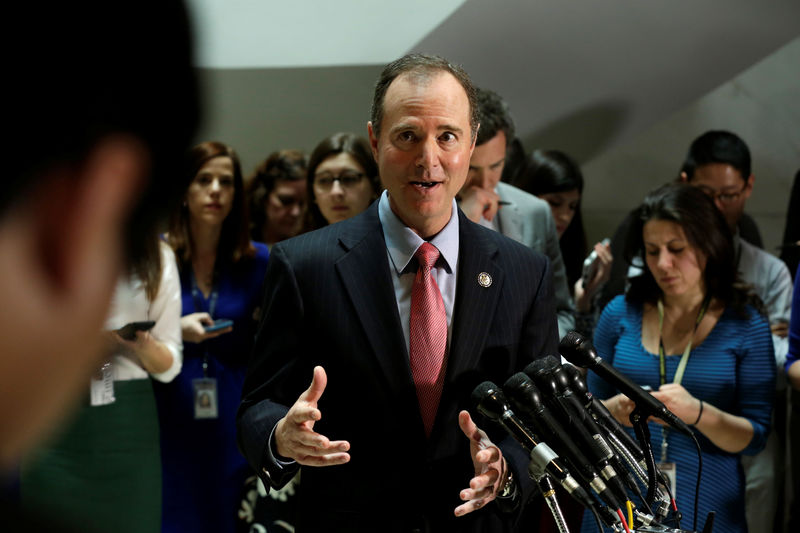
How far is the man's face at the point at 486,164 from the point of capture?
3008mm

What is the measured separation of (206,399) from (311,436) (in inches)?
75.4

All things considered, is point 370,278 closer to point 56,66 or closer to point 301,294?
point 301,294

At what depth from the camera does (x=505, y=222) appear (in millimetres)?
3100

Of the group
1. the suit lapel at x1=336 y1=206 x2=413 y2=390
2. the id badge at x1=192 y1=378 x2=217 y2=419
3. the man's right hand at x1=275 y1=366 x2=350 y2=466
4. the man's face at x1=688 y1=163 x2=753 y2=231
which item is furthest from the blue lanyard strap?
the id badge at x1=192 y1=378 x2=217 y2=419

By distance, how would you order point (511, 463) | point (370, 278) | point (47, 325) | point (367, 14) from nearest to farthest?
point (47, 325)
point (511, 463)
point (370, 278)
point (367, 14)

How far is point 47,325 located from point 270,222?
12.6 ft

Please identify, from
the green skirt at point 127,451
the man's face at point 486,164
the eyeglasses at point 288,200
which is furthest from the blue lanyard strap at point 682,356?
the eyeglasses at point 288,200

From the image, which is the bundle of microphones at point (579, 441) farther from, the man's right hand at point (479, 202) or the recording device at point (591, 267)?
the recording device at point (591, 267)

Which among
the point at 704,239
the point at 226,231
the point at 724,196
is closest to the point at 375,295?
the point at 704,239

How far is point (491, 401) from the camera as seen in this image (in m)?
1.52

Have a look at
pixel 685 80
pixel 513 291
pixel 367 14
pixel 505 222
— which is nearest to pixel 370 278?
pixel 513 291

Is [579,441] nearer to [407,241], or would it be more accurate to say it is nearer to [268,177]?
[407,241]

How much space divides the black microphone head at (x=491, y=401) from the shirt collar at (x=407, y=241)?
38 centimetres

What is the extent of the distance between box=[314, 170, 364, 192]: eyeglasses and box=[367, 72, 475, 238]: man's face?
1.61 meters
